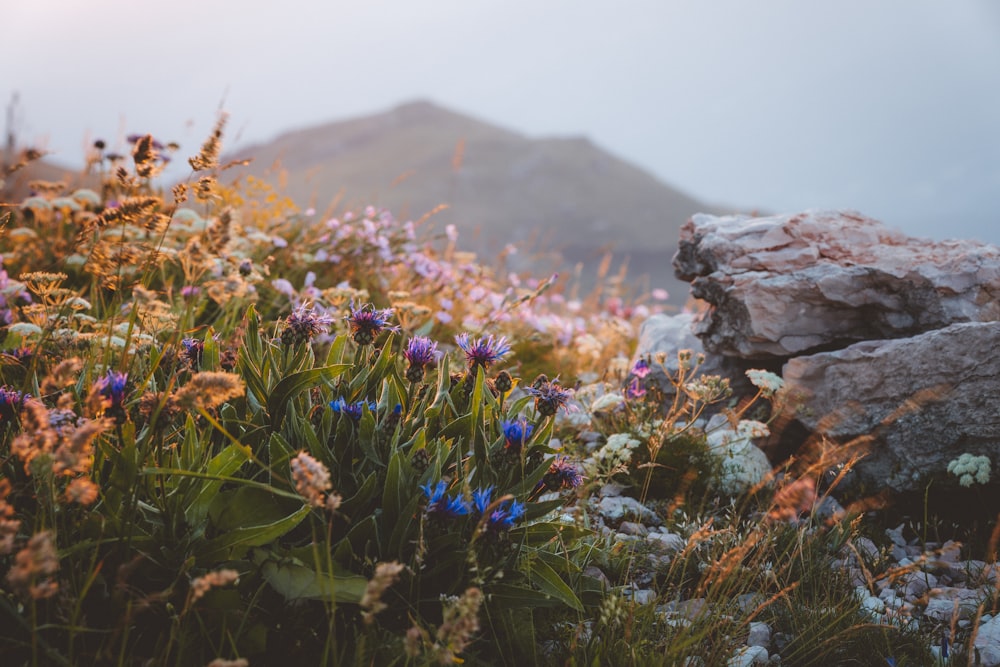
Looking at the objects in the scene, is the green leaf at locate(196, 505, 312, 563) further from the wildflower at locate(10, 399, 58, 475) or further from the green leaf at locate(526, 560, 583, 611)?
the green leaf at locate(526, 560, 583, 611)

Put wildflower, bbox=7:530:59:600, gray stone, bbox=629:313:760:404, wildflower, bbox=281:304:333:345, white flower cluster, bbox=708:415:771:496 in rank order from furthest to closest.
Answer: gray stone, bbox=629:313:760:404 → white flower cluster, bbox=708:415:771:496 → wildflower, bbox=281:304:333:345 → wildflower, bbox=7:530:59:600

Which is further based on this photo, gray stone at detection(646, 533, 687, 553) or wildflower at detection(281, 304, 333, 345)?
gray stone at detection(646, 533, 687, 553)

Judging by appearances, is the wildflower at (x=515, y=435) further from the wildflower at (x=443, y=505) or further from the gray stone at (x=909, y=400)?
the gray stone at (x=909, y=400)

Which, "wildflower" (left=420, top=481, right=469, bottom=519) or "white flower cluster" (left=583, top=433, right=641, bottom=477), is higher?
"wildflower" (left=420, top=481, right=469, bottom=519)

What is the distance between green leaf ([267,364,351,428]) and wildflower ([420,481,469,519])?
549mm

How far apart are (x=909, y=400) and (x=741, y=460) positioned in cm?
85

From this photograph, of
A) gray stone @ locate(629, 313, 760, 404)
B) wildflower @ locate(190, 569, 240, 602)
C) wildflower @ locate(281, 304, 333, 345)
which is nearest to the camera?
wildflower @ locate(190, 569, 240, 602)

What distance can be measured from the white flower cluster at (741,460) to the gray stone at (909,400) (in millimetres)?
307

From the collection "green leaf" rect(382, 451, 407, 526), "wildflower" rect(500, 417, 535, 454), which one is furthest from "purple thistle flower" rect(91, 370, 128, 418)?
"wildflower" rect(500, 417, 535, 454)

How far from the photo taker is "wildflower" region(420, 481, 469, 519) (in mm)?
1730

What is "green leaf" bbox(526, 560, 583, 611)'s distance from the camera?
2.02 metres

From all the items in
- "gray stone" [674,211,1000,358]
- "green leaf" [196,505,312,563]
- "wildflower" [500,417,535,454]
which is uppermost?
"gray stone" [674,211,1000,358]

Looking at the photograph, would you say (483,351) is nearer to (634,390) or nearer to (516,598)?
(516,598)

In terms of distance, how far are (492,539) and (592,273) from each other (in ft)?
88.5
